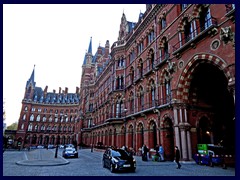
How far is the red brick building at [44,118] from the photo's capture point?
70.8m

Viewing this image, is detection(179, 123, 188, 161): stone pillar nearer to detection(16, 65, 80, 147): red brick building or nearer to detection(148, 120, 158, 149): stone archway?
detection(148, 120, 158, 149): stone archway

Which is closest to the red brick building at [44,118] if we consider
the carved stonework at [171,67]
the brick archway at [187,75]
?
the carved stonework at [171,67]

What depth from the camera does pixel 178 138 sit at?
1642 centimetres

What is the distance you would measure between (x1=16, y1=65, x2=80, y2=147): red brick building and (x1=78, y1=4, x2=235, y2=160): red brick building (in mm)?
48295

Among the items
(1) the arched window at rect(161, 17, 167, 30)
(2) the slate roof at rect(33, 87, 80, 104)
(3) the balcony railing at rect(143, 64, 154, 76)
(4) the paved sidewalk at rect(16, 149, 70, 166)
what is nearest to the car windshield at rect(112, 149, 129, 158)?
(4) the paved sidewalk at rect(16, 149, 70, 166)

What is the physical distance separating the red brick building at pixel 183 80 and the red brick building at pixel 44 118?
158ft

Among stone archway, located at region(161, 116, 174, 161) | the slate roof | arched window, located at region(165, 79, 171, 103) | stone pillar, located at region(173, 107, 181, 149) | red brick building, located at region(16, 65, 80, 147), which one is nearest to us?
stone pillar, located at region(173, 107, 181, 149)

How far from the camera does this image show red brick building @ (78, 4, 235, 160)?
14.3m

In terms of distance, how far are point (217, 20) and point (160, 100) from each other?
379 inches

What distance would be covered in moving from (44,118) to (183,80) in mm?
70923

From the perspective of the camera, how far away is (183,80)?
17.4 metres

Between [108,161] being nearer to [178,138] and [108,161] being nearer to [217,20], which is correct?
[178,138]

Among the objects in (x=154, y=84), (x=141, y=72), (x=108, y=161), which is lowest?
(x=108, y=161)

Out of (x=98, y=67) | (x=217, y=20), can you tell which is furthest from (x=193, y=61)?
(x=98, y=67)
